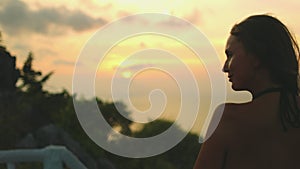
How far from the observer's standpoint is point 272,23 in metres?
2.69

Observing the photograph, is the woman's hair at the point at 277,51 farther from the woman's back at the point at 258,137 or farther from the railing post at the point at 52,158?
the railing post at the point at 52,158

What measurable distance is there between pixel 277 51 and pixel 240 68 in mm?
204

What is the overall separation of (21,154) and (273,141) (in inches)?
57.5

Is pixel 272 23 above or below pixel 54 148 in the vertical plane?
above

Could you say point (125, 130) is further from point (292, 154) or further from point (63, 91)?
point (292, 154)

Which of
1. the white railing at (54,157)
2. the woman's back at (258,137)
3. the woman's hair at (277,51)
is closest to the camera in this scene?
the woman's back at (258,137)

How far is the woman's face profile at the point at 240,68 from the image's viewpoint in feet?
8.45

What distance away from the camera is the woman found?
251cm

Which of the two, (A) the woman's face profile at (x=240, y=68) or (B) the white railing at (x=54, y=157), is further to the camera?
(B) the white railing at (x=54, y=157)

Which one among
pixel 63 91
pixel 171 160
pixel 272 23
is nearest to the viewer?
pixel 272 23

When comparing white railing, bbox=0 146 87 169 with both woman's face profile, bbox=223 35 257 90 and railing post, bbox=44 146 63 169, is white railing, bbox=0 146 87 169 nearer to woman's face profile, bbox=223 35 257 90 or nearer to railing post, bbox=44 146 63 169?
railing post, bbox=44 146 63 169

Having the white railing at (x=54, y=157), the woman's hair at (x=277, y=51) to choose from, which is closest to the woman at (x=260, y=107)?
the woman's hair at (x=277, y=51)

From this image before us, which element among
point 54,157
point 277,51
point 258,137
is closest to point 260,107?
point 258,137

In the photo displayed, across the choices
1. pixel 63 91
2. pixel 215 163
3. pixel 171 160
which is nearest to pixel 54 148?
pixel 215 163
